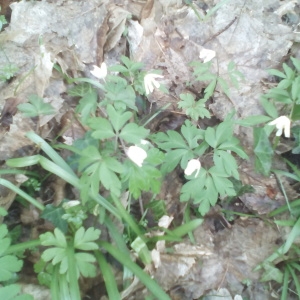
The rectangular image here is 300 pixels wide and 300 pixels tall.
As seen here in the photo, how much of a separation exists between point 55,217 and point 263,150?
103 cm

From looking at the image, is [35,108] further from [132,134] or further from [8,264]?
[8,264]

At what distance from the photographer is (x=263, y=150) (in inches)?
76.0

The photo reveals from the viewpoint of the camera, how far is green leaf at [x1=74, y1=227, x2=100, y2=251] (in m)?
1.54

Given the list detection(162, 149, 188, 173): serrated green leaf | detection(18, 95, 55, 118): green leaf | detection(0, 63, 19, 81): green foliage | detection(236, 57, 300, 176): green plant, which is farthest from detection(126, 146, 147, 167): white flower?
detection(0, 63, 19, 81): green foliage

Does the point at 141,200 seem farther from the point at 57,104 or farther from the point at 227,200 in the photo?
the point at 57,104

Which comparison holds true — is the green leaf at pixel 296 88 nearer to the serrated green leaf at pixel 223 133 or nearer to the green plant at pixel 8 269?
the serrated green leaf at pixel 223 133

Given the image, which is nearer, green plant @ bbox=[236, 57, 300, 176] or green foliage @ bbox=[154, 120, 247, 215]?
green foliage @ bbox=[154, 120, 247, 215]

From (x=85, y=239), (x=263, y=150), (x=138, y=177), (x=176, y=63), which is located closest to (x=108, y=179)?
(x=138, y=177)

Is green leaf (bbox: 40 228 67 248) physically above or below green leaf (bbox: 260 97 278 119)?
below

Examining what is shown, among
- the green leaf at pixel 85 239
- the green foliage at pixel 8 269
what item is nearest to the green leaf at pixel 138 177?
the green leaf at pixel 85 239

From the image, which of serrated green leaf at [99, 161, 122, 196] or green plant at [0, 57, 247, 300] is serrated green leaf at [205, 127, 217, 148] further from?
serrated green leaf at [99, 161, 122, 196]

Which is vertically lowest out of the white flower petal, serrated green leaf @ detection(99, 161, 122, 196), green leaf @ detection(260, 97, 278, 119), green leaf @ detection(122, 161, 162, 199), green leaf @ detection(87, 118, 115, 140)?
the white flower petal

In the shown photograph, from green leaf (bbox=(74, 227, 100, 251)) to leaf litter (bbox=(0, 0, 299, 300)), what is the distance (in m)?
0.29

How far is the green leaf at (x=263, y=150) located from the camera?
193 centimetres
